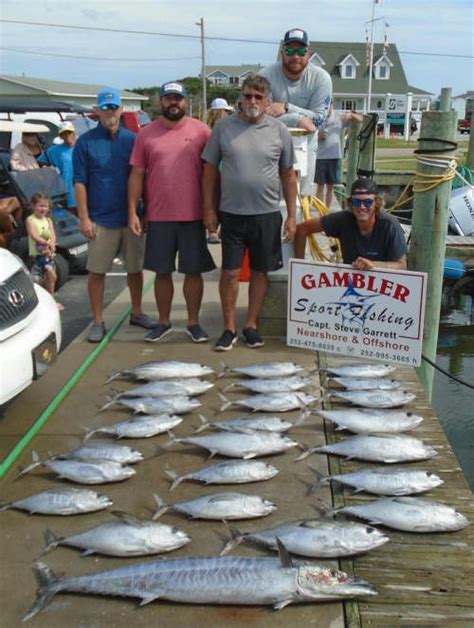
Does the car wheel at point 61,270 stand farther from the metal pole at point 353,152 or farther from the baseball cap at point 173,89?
the metal pole at point 353,152

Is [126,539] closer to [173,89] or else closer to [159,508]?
[159,508]

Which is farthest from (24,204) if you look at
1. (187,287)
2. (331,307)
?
(331,307)

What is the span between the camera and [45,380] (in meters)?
4.74

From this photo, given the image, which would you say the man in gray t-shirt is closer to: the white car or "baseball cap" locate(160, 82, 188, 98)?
"baseball cap" locate(160, 82, 188, 98)

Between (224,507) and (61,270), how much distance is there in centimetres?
583

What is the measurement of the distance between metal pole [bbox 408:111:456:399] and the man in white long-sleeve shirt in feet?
3.94

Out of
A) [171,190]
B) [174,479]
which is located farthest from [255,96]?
[174,479]

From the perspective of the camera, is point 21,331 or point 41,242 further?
point 41,242

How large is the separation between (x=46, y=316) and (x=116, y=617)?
226 cm

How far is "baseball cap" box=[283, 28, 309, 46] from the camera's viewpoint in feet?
17.2

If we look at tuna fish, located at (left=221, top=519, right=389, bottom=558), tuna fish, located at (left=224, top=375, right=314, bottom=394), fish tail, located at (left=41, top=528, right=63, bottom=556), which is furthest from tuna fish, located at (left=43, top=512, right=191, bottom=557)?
tuna fish, located at (left=224, top=375, right=314, bottom=394)

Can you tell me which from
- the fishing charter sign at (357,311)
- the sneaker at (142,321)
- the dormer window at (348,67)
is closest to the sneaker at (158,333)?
the sneaker at (142,321)

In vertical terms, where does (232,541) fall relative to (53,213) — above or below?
below

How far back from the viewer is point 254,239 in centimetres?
483
